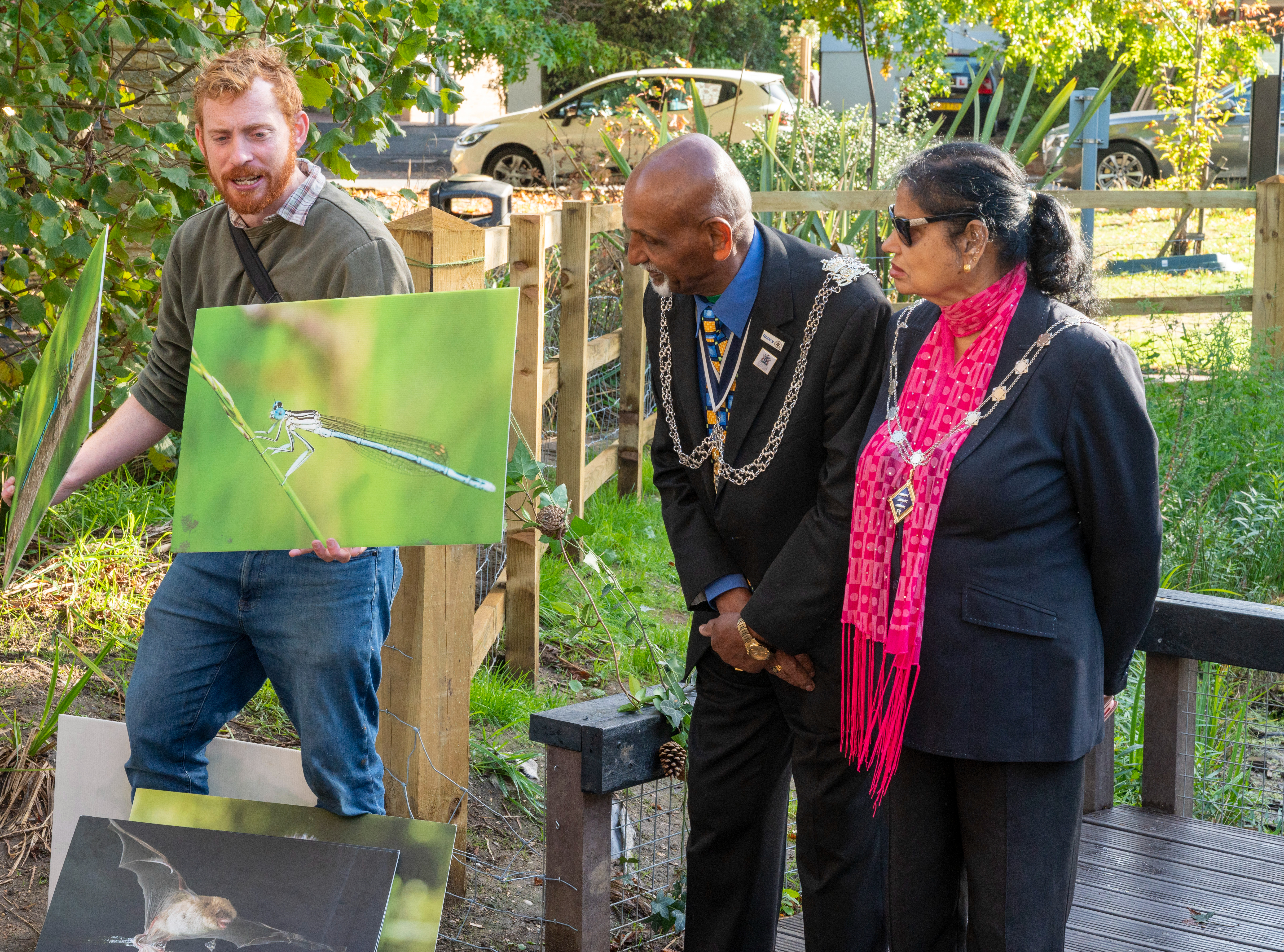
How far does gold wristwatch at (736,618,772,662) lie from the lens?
2332 millimetres

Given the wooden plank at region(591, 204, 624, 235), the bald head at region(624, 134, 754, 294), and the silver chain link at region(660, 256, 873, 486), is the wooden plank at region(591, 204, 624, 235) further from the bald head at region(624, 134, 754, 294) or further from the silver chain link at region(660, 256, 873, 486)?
the bald head at region(624, 134, 754, 294)

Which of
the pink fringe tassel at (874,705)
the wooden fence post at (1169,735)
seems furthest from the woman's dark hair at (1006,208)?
the wooden fence post at (1169,735)

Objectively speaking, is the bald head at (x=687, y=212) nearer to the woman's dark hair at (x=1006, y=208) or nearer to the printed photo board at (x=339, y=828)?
the woman's dark hair at (x=1006, y=208)

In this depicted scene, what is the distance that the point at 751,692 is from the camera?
2473mm

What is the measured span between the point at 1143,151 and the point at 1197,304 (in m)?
9.67

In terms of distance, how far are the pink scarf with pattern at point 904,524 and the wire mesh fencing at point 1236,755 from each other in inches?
56.4

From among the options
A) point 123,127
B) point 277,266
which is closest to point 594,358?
point 123,127

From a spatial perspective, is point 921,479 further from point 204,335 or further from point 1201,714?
point 1201,714

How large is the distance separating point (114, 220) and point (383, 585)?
2.17 metres

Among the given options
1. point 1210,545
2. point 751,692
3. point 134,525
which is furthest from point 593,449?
point 751,692

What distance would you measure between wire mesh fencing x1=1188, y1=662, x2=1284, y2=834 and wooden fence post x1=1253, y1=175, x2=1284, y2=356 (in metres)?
3.42

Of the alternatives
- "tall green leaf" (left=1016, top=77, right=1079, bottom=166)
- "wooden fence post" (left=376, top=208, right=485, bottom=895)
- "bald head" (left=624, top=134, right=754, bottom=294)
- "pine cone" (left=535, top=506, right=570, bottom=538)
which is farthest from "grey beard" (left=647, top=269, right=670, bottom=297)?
"tall green leaf" (left=1016, top=77, right=1079, bottom=166)

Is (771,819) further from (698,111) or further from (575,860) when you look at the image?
(698,111)

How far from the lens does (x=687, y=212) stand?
225cm
